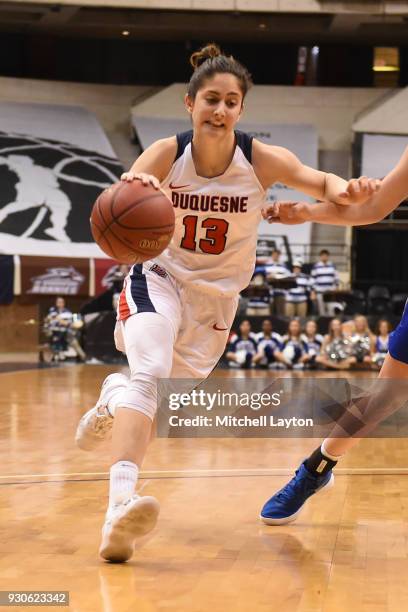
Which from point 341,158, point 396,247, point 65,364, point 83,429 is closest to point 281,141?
point 341,158

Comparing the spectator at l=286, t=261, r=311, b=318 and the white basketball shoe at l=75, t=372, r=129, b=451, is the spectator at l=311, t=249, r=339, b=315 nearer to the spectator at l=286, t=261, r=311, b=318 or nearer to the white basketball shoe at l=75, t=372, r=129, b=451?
the spectator at l=286, t=261, r=311, b=318

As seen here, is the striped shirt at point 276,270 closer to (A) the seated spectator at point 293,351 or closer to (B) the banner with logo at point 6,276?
(A) the seated spectator at point 293,351

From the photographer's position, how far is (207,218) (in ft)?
14.8

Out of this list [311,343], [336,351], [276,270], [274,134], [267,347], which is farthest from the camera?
[274,134]

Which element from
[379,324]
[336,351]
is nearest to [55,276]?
[336,351]

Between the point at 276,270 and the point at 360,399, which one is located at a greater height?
the point at 360,399

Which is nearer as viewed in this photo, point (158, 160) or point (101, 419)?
point (158, 160)

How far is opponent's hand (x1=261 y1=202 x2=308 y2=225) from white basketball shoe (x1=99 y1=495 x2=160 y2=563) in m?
1.58

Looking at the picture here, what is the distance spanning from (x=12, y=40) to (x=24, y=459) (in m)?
24.0

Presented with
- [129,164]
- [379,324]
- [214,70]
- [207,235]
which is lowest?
[379,324]

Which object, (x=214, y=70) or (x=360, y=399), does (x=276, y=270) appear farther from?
(x=214, y=70)

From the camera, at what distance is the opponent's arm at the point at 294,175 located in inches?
175

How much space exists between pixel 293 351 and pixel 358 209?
506 inches

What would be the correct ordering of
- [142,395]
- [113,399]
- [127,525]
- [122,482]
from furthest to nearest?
[113,399], [142,395], [122,482], [127,525]
